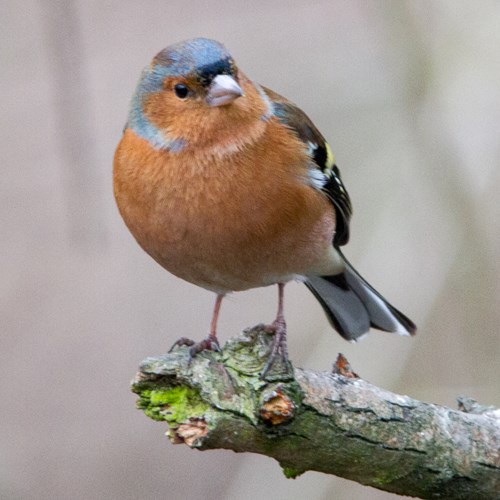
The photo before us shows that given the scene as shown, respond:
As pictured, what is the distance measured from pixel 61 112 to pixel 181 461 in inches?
131

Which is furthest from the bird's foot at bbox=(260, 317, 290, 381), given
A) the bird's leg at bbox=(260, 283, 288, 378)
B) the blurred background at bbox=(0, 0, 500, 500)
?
the blurred background at bbox=(0, 0, 500, 500)

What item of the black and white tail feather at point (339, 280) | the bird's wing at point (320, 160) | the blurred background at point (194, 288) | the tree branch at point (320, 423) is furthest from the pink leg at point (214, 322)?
the tree branch at point (320, 423)

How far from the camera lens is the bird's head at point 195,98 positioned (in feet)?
12.7

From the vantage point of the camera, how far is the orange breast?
150 inches

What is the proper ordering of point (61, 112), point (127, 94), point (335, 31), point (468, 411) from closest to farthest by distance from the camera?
point (468, 411) → point (61, 112) → point (335, 31) → point (127, 94)

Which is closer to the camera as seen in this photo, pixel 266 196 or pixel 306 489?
pixel 266 196

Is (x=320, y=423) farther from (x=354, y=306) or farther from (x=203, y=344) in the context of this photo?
(x=354, y=306)

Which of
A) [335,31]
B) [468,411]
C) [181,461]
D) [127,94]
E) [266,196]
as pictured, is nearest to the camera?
[468,411]

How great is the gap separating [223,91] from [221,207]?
46cm

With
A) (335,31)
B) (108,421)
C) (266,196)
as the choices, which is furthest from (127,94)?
(266,196)

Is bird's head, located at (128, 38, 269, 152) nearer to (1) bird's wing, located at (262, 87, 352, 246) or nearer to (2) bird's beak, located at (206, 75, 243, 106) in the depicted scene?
(2) bird's beak, located at (206, 75, 243, 106)

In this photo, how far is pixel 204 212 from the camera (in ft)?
12.5

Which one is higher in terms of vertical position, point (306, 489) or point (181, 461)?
point (306, 489)

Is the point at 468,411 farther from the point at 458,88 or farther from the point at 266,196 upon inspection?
the point at 458,88
